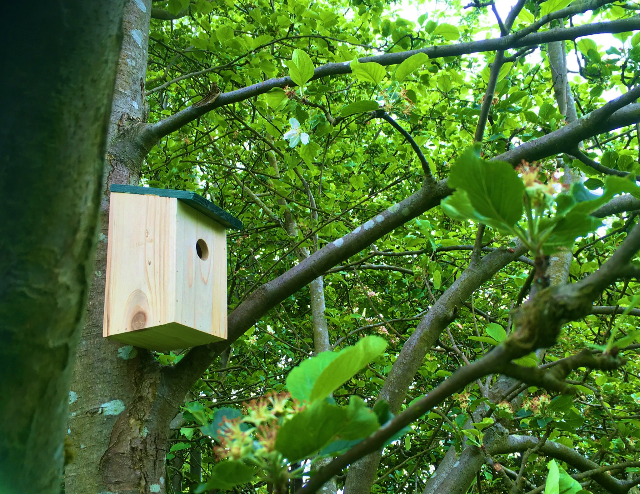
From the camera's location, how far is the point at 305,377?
0.67 m

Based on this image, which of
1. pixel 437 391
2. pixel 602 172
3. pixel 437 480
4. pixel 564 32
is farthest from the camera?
pixel 437 480

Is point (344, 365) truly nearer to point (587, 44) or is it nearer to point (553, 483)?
point (553, 483)

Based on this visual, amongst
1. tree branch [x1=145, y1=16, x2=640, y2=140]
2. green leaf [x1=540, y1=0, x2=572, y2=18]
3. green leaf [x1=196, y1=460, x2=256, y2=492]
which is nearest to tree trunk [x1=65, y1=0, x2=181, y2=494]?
tree branch [x1=145, y1=16, x2=640, y2=140]

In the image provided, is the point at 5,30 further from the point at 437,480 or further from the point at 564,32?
the point at 437,480

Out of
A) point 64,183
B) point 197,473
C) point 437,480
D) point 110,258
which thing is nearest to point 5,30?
point 64,183

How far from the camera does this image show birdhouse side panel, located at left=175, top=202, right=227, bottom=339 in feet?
6.29

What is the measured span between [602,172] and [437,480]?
1.61 m

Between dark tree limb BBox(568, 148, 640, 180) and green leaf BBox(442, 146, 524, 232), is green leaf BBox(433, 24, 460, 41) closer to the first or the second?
dark tree limb BBox(568, 148, 640, 180)

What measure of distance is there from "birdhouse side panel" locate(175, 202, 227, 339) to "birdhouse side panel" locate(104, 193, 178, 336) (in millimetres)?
37

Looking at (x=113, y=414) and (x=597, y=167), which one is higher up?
(x=597, y=167)

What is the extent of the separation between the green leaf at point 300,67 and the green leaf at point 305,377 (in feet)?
4.66

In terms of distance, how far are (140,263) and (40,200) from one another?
1268 millimetres

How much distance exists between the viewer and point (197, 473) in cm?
507

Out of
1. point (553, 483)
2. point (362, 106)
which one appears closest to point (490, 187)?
point (553, 483)
